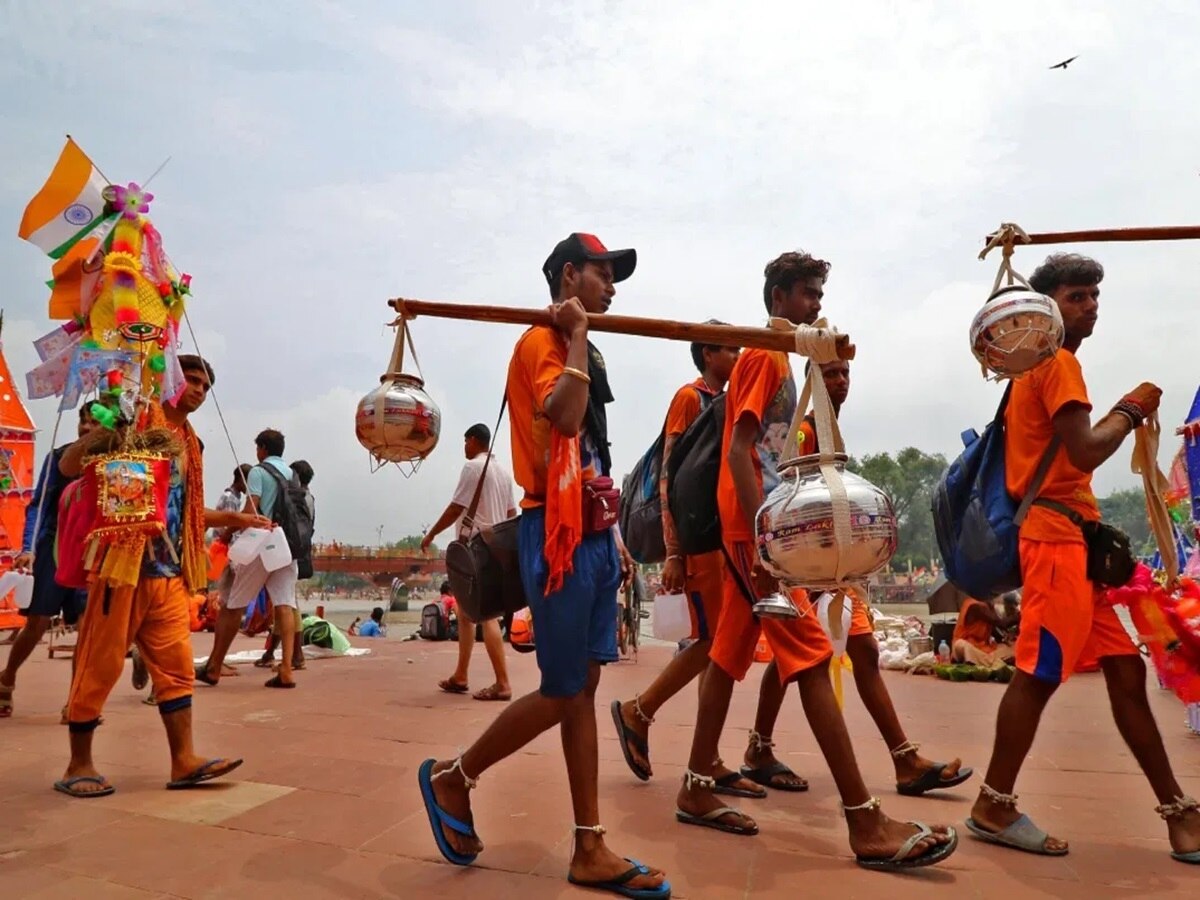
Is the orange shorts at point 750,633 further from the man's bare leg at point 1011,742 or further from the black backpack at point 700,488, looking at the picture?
the man's bare leg at point 1011,742

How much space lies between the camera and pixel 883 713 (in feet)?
11.8

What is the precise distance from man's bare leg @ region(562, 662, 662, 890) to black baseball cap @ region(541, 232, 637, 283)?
1332 mm

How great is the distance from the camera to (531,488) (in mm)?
2734

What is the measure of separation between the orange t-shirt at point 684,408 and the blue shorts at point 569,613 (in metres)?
1.49

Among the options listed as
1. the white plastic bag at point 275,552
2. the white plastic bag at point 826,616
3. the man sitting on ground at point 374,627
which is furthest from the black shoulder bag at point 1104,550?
the man sitting on ground at point 374,627

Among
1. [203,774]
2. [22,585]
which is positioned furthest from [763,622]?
[22,585]

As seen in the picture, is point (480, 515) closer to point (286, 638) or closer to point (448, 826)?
point (286, 638)

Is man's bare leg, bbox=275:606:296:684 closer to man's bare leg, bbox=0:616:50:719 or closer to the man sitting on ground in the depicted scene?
man's bare leg, bbox=0:616:50:719

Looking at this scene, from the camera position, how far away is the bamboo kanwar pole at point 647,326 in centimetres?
244

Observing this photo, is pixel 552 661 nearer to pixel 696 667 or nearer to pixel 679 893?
pixel 679 893

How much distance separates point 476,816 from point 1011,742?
6.37 feet

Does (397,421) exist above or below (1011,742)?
above

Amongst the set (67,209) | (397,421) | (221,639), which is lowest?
(221,639)

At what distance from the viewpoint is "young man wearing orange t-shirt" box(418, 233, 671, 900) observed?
2.54m
